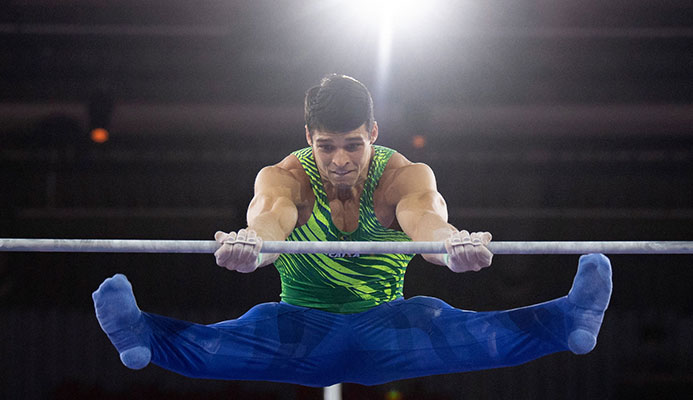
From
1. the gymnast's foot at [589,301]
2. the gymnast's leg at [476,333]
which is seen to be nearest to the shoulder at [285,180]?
the gymnast's leg at [476,333]

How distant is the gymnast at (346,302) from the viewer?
6.98 ft

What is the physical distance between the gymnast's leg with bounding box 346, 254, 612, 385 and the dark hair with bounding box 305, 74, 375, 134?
2.27 ft

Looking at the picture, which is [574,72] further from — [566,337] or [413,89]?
[566,337]

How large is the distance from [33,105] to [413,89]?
3.40 meters

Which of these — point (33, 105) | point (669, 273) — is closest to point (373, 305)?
point (33, 105)

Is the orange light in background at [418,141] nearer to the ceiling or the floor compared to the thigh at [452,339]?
nearer to the ceiling

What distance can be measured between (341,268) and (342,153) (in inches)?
17.4

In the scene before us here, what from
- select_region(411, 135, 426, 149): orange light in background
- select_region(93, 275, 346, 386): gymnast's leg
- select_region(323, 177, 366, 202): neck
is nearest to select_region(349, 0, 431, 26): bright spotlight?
select_region(411, 135, 426, 149): orange light in background

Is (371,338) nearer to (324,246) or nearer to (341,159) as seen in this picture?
(324,246)

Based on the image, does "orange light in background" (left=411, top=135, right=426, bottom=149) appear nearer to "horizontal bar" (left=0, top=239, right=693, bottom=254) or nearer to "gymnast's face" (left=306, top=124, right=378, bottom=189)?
"gymnast's face" (left=306, top=124, right=378, bottom=189)

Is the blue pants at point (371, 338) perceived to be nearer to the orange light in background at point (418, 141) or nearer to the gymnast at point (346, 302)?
the gymnast at point (346, 302)

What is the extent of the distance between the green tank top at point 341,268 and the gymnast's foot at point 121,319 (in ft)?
2.08

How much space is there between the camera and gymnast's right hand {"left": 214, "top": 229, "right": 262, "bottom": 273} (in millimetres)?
2051

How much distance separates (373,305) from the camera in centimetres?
253
